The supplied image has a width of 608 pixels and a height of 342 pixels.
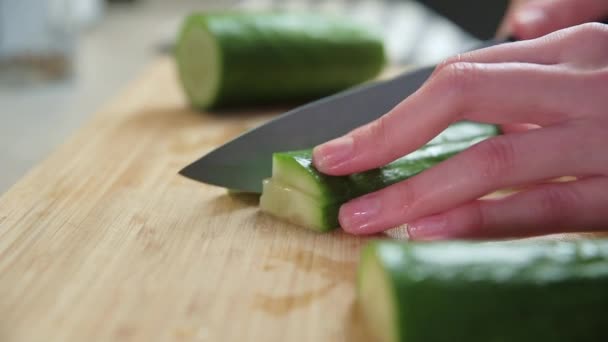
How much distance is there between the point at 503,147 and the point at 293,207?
21.3 inches

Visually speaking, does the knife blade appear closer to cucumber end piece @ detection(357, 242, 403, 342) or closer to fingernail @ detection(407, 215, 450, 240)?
fingernail @ detection(407, 215, 450, 240)

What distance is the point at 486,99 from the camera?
5.20 feet

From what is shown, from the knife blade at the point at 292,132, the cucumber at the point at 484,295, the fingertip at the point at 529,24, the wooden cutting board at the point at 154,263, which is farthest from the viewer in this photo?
the fingertip at the point at 529,24

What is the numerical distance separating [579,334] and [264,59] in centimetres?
210

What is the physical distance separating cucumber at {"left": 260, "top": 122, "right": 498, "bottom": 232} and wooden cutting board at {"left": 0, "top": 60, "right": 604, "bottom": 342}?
0.13 ft

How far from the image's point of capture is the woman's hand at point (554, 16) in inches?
94.1

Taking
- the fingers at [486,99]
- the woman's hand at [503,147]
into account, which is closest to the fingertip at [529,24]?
the woman's hand at [503,147]

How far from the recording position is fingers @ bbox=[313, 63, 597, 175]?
1577mm

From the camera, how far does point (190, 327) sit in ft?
4.39

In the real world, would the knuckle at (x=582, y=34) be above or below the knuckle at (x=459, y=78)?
above

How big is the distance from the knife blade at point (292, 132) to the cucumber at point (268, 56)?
3.18 ft

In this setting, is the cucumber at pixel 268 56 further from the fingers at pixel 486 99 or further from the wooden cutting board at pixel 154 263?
the fingers at pixel 486 99

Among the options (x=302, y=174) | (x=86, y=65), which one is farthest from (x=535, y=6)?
(x=86, y=65)

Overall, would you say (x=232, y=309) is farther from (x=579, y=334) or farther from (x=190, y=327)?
(x=579, y=334)
